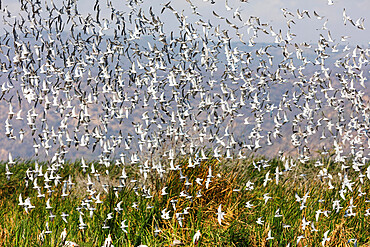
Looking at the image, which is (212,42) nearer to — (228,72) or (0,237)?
(228,72)

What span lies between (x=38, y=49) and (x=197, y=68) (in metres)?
2.35

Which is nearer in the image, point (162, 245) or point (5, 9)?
point (162, 245)

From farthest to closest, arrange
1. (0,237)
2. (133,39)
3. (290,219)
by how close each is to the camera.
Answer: (290,219) < (133,39) < (0,237)

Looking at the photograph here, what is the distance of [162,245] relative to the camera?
5812 mm

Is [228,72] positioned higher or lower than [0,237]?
higher

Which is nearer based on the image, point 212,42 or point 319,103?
point 212,42

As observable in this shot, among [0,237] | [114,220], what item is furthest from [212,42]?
[0,237]

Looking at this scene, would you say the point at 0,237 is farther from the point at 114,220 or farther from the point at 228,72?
the point at 228,72

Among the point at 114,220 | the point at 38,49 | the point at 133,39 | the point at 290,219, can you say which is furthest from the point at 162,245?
the point at 38,49

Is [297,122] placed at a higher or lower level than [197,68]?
lower

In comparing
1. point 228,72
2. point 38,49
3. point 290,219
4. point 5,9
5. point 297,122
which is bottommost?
point 290,219

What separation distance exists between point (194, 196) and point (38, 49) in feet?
10.6

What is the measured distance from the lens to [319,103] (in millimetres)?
6707

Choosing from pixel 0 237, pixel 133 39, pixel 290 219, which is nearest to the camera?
pixel 0 237
